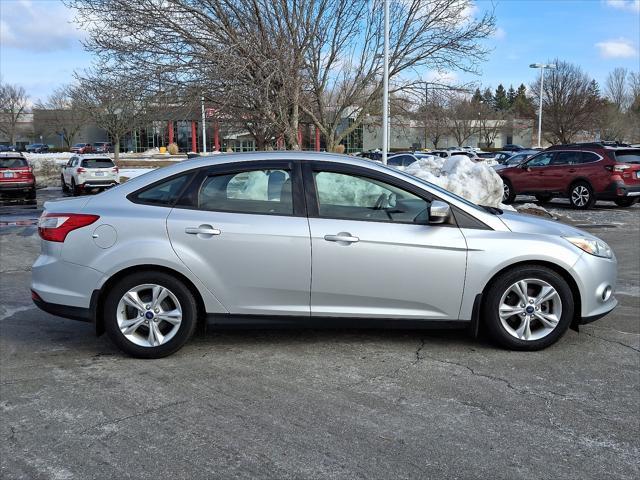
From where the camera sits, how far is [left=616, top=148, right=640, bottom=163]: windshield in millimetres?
15883

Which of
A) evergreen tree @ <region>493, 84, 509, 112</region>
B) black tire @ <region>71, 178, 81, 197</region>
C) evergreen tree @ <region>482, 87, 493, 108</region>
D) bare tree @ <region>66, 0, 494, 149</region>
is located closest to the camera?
bare tree @ <region>66, 0, 494, 149</region>

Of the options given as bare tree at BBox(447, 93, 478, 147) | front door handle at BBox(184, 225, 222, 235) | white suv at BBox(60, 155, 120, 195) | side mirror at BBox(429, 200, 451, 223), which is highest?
bare tree at BBox(447, 93, 478, 147)

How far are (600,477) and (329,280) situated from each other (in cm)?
227

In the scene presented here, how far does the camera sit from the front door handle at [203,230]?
4.59 metres

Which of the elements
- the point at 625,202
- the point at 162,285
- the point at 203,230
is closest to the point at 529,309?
the point at 203,230

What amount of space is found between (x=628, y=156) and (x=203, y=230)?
14.8 m

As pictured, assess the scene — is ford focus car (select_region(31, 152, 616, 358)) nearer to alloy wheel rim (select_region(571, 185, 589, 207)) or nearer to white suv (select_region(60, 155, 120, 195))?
alloy wheel rim (select_region(571, 185, 589, 207))

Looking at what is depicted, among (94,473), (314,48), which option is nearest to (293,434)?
(94,473)

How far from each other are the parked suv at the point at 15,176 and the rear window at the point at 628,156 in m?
18.8

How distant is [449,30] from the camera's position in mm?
16562

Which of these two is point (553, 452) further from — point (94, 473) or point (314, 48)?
point (314, 48)

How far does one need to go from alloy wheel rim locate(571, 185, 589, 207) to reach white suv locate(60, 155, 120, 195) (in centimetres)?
1659

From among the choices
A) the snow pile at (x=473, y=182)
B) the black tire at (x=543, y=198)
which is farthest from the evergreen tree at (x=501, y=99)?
the snow pile at (x=473, y=182)

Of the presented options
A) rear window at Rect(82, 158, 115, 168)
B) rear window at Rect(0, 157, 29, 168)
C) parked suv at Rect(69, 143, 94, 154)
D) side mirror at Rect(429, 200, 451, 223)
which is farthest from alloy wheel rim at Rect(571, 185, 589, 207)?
parked suv at Rect(69, 143, 94, 154)
